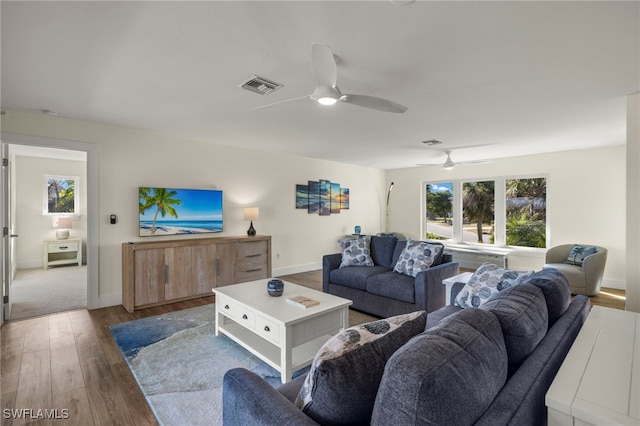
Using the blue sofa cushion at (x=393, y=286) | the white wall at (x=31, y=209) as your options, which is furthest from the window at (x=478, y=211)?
the white wall at (x=31, y=209)

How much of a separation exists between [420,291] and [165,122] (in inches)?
140

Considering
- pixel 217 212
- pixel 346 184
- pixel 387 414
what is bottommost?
pixel 387 414

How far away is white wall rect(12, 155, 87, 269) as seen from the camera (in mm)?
5961

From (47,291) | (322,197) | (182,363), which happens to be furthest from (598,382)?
(47,291)

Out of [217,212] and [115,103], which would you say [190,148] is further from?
[115,103]

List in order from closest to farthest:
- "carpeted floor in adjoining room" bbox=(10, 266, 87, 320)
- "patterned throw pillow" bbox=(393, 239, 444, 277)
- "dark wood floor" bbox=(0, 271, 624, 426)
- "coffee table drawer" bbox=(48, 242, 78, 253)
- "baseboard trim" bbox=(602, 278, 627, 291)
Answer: "dark wood floor" bbox=(0, 271, 624, 426) < "patterned throw pillow" bbox=(393, 239, 444, 277) < "carpeted floor in adjoining room" bbox=(10, 266, 87, 320) < "baseboard trim" bbox=(602, 278, 627, 291) < "coffee table drawer" bbox=(48, 242, 78, 253)

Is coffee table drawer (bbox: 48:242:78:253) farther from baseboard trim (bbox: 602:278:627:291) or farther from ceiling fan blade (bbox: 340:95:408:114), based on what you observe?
baseboard trim (bbox: 602:278:627:291)

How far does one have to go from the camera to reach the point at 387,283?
341 centimetres

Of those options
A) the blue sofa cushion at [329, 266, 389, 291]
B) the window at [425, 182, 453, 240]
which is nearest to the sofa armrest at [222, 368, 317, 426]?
the blue sofa cushion at [329, 266, 389, 291]

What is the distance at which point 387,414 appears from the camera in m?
0.80

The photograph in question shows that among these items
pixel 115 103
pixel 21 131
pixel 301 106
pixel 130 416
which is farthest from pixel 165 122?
pixel 130 416

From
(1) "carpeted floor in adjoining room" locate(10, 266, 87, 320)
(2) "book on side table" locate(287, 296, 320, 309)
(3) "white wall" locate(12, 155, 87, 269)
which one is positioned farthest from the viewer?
(3) "white wall" locate(12, 155, 87, 269)

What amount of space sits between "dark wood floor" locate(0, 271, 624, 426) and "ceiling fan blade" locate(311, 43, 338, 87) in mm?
2372

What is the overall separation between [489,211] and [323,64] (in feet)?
19.3
